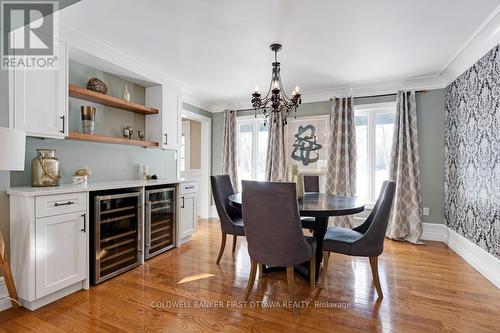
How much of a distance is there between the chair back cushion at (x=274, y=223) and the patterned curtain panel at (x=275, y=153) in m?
2.77

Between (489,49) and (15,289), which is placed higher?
(489,49)

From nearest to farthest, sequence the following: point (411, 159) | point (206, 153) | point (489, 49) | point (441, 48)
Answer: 1. point (489, 49)
2. point (441, 48)
3. point (411, 159)
4. point (206, 153)

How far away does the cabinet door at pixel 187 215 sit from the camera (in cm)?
360

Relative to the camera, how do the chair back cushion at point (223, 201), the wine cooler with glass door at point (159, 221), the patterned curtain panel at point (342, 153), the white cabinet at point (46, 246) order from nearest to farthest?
the white cabinet at point (46, 246)
the chair back cushion at point (223, 201)
the wine cooler with glass door at point (159, 221)
the patterned curtain panel at point (342, 153)

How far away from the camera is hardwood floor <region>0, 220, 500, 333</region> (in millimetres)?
1795

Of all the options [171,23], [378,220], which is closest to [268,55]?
[171,23]

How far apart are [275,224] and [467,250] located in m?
2.68

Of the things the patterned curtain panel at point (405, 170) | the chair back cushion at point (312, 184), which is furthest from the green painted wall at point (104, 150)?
the patterned curtain panel at point (405, 170)

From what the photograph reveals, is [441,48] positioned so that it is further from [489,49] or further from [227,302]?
[227,302]

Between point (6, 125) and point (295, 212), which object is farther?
point (6, 125)

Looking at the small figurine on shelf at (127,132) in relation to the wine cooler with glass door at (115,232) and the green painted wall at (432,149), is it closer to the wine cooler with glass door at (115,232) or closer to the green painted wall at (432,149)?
the wine cooler with glass door at (115,232)

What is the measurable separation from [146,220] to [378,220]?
2456 mm

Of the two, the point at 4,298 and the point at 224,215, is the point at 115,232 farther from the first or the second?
the point at 224,215

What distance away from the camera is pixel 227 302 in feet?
6.89
